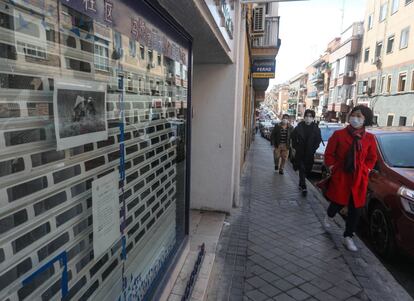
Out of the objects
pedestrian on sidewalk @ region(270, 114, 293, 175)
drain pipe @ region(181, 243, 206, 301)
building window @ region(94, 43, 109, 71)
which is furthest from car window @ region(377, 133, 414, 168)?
building window @ region(94, 43, 109, 71)

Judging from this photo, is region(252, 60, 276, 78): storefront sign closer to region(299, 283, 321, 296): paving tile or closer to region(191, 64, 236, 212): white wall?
region(191, 64, 236, 212): white wall

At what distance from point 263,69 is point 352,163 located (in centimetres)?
823

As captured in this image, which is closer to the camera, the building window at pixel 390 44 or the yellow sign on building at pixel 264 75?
the yellow sign on building at pixel 264 75

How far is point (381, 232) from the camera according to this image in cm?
409

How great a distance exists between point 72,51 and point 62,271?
912 millimetres

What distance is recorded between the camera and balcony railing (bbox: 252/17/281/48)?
10727 millimetres

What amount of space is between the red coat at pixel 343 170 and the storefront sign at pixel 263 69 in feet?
24.9

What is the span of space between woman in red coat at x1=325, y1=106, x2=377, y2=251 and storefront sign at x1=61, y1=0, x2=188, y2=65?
8.68ft

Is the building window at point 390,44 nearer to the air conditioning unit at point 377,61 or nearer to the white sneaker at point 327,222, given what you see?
the air conditioning unit at point 377,61

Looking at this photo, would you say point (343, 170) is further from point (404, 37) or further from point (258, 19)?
point (404, 37)

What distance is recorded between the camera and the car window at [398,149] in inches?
170

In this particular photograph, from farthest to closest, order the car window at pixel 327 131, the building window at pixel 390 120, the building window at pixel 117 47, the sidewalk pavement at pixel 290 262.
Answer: the building window at pixel 390 120 < the car window at pixel 327 131 < the sidewalk pavement at pixel 290 262 < the building window at pixel 117 47

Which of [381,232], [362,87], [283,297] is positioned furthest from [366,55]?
[283,297]

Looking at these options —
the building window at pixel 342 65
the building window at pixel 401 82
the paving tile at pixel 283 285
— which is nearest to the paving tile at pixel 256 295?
the paving tile at pixel 283 285
